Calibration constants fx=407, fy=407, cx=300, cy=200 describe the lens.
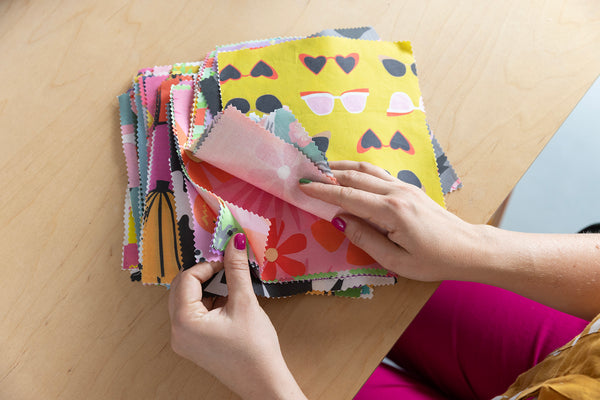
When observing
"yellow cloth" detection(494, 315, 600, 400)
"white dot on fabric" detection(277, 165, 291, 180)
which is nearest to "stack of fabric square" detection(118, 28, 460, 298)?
"white dot on fabric" detection(277, 165, 291, 180)

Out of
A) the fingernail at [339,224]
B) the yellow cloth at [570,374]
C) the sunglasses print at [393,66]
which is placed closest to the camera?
the yellow cloth at [570,374]

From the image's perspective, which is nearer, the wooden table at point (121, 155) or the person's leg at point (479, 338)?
the wooden table at point (121, 155)

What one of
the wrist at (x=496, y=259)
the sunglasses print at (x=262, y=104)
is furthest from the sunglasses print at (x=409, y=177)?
the sunglasses print at (x=262, y=104)

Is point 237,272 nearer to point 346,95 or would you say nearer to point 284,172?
point 284,172

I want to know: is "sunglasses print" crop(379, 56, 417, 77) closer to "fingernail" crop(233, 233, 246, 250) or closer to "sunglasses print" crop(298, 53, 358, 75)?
"sunglasses print" crop(298, 53, 358, 75)

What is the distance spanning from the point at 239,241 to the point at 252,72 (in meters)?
0.29

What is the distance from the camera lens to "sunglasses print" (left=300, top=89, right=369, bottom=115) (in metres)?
0.64

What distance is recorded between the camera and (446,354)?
29.9 inches

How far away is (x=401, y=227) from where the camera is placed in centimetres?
56

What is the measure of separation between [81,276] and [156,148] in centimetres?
23

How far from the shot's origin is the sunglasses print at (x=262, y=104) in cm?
64

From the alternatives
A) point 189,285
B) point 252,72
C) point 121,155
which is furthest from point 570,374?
point 121,155

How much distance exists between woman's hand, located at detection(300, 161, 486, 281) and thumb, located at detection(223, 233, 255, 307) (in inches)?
4.7

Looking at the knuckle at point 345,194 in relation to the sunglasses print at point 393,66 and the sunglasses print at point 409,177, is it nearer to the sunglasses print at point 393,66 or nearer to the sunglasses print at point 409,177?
the sunglasses print at point 409,177
